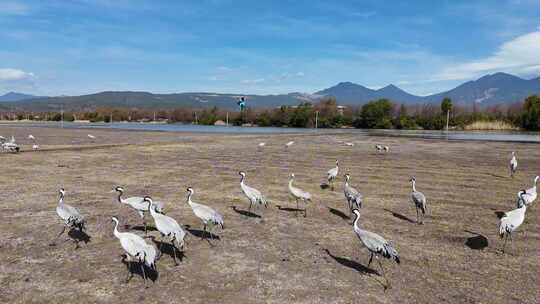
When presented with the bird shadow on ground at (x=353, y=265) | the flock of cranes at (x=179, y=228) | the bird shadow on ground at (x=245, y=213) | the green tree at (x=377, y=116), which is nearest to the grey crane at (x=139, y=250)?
the flock of cranes at (x=179, y=228)

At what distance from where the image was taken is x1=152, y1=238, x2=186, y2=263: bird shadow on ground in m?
10.3

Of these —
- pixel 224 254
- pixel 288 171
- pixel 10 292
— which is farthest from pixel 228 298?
pixel 288 171

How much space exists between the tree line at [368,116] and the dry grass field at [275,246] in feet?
310

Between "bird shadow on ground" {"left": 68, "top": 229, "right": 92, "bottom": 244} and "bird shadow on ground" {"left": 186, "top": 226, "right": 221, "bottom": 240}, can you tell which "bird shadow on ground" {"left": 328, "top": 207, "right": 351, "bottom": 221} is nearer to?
"bird shadow on ground" {"left": 186, "top": 226, "right": 221, "bottom": 240}

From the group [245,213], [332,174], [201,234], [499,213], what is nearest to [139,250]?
[201,234]

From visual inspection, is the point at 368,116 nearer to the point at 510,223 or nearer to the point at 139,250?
the point at 510,223

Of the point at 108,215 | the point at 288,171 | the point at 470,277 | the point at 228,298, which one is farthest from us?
the point at 288,171

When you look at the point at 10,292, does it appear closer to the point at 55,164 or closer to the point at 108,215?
the point at 108,215

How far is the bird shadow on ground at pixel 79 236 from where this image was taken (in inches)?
445

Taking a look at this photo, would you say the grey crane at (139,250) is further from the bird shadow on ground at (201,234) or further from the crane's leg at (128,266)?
the bird shadow on ground at (201,234)

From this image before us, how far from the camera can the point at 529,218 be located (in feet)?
48.2

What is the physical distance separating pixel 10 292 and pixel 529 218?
1684 cm

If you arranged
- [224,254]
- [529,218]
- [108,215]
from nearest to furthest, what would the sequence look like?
1. [224,254]
2. [108,215]
3. [529,218]

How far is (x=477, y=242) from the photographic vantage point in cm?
1203
